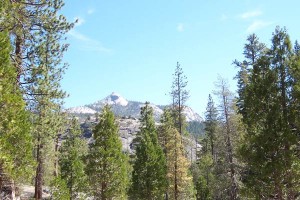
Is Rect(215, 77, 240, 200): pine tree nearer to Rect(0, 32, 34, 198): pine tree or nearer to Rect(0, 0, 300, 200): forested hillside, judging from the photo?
Rect(0, 0, 300, 200): forested hillside

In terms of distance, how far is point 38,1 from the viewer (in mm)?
16766

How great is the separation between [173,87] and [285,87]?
26819 millimetres

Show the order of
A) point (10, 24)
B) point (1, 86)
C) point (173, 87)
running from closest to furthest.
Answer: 1. point (1, 86)
2. point (10, 24)
3. point (173, 87)

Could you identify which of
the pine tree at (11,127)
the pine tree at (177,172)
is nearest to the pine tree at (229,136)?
the pine tree at (177,172)

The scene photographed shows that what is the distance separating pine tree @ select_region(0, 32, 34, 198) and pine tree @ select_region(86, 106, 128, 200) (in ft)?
38.8

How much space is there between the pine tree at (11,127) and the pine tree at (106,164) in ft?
38.8

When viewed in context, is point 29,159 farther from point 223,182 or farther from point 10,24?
point 223,182

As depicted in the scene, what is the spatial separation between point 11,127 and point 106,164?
14199 mm

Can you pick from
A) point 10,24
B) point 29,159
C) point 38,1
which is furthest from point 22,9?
point 29,159

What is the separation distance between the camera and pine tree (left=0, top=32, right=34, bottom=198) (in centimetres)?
1185

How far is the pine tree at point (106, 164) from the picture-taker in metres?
25.9

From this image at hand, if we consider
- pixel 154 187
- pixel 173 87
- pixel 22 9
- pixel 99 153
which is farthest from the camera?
pixel 173 87

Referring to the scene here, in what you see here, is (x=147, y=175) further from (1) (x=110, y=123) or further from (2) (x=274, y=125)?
(2) (x=274, y=125)

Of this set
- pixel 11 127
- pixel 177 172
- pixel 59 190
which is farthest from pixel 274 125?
pixel 177 172
